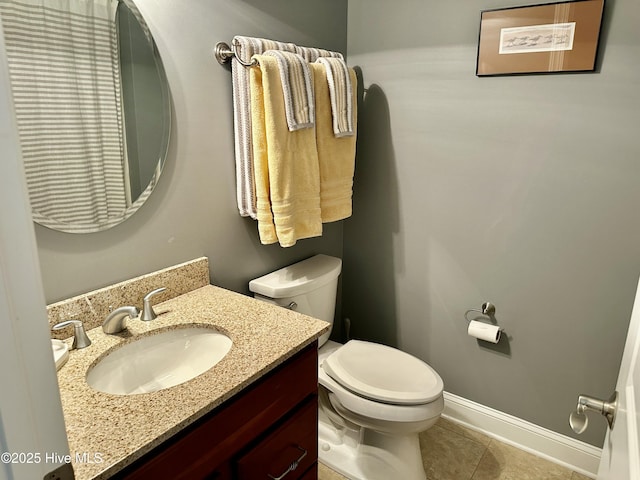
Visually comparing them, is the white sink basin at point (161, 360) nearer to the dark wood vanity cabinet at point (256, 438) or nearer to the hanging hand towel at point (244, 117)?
the dark wood vanity cabinet at point (256, 438)

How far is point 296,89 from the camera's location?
1.48m

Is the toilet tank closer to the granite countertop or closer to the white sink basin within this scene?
the granite countertop

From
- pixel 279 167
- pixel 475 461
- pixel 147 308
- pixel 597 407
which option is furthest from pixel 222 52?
pixel 475 461

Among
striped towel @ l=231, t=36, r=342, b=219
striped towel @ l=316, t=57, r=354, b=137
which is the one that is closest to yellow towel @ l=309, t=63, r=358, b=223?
striped towel @ l=316, t=57, r=354, b=137

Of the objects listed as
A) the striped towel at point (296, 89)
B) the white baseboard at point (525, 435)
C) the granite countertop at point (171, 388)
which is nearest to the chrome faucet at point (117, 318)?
→ the granite countertop at point (171, 388)

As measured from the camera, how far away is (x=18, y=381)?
414 millimetres

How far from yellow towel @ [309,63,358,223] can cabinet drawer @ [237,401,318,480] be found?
0.84 meters

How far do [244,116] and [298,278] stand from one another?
0.68 metres

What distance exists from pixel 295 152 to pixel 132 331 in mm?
809

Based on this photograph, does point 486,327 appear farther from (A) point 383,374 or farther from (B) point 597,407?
(B) point 597,407

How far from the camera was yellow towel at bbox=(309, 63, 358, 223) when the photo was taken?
63.7 inches

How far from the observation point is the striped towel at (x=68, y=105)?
1023mm

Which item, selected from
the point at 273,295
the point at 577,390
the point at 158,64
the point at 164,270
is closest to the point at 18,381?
the point at 164,270

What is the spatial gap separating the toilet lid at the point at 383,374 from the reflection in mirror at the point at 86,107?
97 cm
